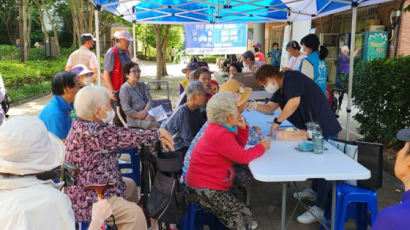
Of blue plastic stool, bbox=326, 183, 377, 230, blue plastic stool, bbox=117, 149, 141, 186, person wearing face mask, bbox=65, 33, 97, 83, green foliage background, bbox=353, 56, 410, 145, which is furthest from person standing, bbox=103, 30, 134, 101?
green foliage background, bbox=353, 56, 410, 145

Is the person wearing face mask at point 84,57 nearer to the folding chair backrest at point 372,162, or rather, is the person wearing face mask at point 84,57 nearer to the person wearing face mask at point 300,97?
the person wearing face mask at point 300,97

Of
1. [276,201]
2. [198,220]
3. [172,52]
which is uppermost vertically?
Answer: [172,52]

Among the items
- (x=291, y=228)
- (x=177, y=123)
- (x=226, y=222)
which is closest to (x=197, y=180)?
(x=226, y=222)

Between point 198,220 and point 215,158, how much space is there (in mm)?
714

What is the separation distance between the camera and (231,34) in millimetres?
8828

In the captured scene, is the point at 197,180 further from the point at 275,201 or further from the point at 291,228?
the point at 275,201

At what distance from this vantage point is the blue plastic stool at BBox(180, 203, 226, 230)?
110 inches

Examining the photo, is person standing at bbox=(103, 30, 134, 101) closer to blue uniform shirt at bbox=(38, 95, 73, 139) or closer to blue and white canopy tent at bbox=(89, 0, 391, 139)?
blue and white canopy tent at bbox=(89, 0, 391, 139)

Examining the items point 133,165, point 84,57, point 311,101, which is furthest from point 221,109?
point 84,57

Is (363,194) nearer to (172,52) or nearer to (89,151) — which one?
(89,151)

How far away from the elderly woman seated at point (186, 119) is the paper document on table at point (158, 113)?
1031 millimetres

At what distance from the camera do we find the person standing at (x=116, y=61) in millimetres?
5203

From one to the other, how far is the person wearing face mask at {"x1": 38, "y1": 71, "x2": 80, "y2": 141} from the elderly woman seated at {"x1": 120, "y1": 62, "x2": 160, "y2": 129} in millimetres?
1230

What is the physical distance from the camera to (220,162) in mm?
2551
